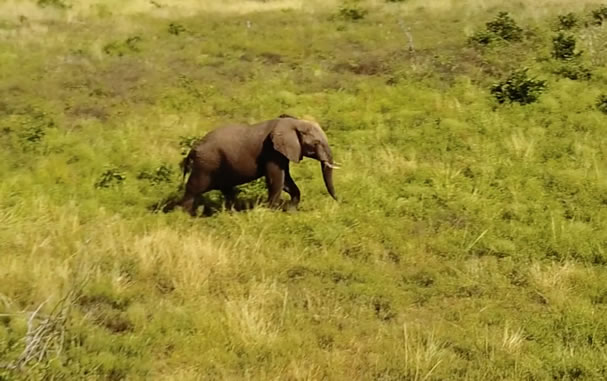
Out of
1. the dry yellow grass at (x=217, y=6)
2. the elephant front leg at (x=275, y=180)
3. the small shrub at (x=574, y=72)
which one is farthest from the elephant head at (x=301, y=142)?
the dry yellow grass at (x=217, y=6)

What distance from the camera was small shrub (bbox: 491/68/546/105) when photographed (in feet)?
44.8

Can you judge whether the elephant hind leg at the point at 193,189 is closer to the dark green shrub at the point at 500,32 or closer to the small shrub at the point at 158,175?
the small shrub at the point at 158,175

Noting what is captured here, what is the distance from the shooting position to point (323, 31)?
19609 mm

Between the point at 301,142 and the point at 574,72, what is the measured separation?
7311 mm

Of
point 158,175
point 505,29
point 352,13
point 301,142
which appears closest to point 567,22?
point 505,29

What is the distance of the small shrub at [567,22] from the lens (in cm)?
1758

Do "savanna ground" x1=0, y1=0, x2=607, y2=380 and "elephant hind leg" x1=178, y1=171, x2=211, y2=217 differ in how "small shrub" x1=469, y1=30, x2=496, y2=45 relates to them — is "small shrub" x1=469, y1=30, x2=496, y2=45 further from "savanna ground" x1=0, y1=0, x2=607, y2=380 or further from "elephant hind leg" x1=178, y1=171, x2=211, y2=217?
"elephant hind leg" x1=178, y1=171, x2=211, y2=217

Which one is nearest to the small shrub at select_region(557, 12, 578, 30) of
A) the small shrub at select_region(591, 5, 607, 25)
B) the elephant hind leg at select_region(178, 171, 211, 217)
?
the small shrub at select_region(591, 5, 607, 25)

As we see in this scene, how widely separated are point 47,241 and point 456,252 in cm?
414

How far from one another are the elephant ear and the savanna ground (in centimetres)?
73

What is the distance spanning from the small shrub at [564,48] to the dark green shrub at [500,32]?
1.18 meters

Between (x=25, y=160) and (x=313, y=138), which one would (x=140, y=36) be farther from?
(x=313, y=138)

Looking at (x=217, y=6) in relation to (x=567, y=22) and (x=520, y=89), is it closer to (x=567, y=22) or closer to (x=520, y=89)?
(x=567, y=22)

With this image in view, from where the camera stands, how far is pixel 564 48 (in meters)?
15.8
